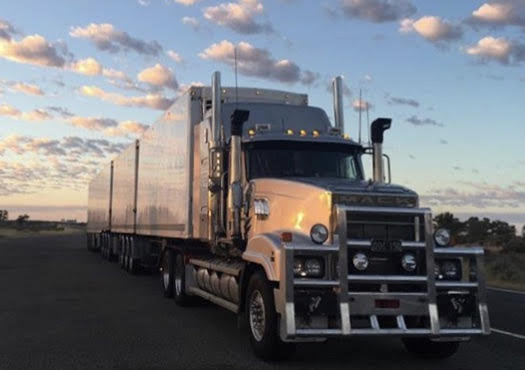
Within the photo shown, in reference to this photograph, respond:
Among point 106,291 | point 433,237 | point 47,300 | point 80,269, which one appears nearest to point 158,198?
point 106,291

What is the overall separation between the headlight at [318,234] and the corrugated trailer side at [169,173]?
5609mm

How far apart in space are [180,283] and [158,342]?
440cm

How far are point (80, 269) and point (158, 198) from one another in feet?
27.8

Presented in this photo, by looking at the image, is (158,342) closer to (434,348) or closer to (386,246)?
(386,246)

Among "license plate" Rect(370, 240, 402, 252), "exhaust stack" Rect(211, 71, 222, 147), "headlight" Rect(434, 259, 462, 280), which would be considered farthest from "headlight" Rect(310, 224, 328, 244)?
"exhaust stack" Rect(211, 71, 222, 147)

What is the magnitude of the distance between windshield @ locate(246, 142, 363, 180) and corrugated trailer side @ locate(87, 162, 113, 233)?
21.0 m

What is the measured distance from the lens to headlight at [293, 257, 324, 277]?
776cm

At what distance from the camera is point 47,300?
47.5 ft

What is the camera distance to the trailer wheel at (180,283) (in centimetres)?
1361

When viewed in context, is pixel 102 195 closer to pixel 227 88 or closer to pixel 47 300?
pixel 47 300

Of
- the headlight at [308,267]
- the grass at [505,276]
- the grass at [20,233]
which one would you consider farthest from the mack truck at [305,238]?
the grass at [20,233]

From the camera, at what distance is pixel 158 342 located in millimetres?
9516

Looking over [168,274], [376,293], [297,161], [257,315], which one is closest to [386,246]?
[376,293]

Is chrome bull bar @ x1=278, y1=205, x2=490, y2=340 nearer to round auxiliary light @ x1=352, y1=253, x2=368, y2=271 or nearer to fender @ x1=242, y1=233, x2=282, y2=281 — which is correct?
round auxiliary light @ x1=352, y1=253, x2=368, y2=271
